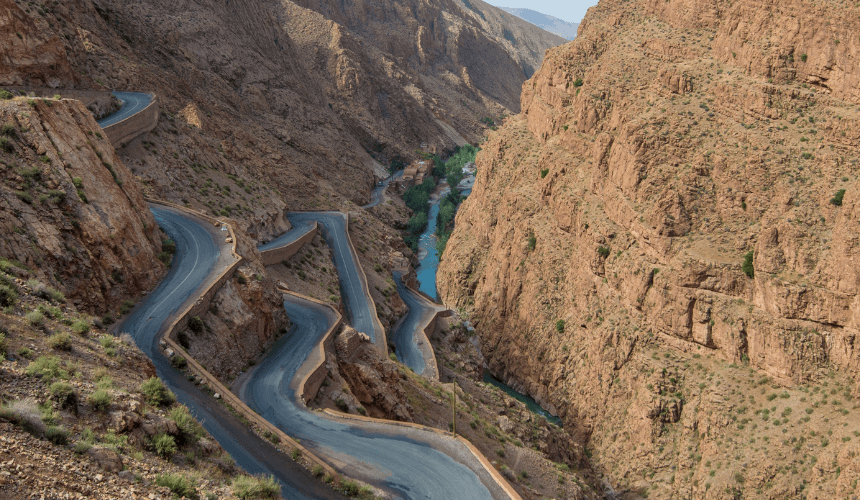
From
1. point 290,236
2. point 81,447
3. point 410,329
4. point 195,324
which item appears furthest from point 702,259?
point 81,447

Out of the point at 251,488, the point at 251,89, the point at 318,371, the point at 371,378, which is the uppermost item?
the point at 251,89

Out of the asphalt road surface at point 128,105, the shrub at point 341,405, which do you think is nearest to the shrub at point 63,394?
the shrub at point 341,405

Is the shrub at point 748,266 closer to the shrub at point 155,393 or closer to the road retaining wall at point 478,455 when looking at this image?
the road retaining wall at point 478,455

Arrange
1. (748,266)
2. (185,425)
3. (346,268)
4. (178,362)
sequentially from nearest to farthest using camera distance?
1. (185,425)
2. (178,362)
3. (748,266)
4. (346,268)

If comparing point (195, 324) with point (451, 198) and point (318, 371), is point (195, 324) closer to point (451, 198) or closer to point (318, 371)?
point (318, 371)

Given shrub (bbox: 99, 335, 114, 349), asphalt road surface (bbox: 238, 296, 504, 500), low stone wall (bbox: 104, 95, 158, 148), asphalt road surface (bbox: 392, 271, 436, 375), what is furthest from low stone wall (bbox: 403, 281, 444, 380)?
shrub (bbox: 99, 335, 114, 349)
